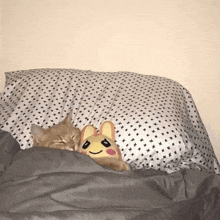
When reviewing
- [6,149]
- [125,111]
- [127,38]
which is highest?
[127,38]

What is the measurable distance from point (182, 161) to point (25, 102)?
938 mm

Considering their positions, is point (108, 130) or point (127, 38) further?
point (127, 38)

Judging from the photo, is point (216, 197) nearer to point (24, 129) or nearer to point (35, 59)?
point (24, 129)

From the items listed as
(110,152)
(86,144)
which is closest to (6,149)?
(86,144)

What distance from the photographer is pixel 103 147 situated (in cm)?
103

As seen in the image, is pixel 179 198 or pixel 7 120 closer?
pixel 179 198

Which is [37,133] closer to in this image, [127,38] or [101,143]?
[101,143]

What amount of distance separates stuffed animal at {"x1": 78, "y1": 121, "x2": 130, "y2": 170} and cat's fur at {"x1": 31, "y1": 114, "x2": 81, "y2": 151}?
7 cm

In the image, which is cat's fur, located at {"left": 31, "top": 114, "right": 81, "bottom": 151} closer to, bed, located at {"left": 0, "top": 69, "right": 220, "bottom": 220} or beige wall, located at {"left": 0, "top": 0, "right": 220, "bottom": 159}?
bed, located at {"left": 0, "top": 69, "right": 220, "bottom": 220}

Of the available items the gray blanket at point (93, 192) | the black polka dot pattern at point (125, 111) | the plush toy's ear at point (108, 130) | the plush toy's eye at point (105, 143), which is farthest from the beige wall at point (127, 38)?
the gray blanket at point (93, 192)

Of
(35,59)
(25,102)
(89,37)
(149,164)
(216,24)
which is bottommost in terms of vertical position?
(149,164)

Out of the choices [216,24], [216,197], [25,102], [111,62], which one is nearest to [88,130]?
[25,102]

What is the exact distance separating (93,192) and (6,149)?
512 mm

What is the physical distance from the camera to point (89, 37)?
1.71 metres
